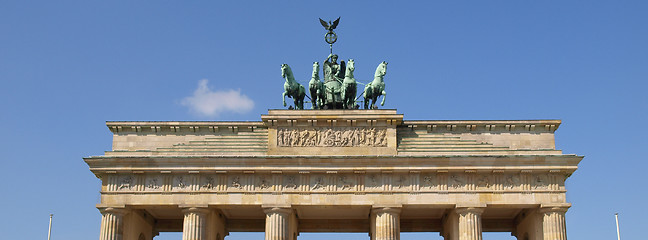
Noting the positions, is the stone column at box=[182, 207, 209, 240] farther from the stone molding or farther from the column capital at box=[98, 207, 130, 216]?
the stone molding

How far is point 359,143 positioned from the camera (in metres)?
43.0

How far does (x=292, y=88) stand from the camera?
149 feet

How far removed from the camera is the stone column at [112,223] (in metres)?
41.7

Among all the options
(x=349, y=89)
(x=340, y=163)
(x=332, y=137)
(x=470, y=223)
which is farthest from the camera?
(x=349, y=89)

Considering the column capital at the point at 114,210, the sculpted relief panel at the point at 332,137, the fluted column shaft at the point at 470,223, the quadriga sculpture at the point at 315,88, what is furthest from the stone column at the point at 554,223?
the column capital at the point at 114,210

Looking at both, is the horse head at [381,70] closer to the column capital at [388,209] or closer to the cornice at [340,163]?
the cornice at [340,163]

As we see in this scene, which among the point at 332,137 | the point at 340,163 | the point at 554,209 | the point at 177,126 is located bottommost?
the point at 554,209

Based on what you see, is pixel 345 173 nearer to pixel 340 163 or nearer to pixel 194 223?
pixel 340 163

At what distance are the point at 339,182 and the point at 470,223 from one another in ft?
22.3

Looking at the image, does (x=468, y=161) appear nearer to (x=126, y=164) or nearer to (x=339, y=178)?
(x=339, y=178)

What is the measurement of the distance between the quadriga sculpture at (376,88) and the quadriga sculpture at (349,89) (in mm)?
688

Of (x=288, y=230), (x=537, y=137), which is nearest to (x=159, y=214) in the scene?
(x=288, y=230)

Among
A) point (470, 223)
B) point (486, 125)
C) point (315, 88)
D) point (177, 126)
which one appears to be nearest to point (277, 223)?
point (177, 126)

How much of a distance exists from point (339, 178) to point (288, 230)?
12.0 feet
